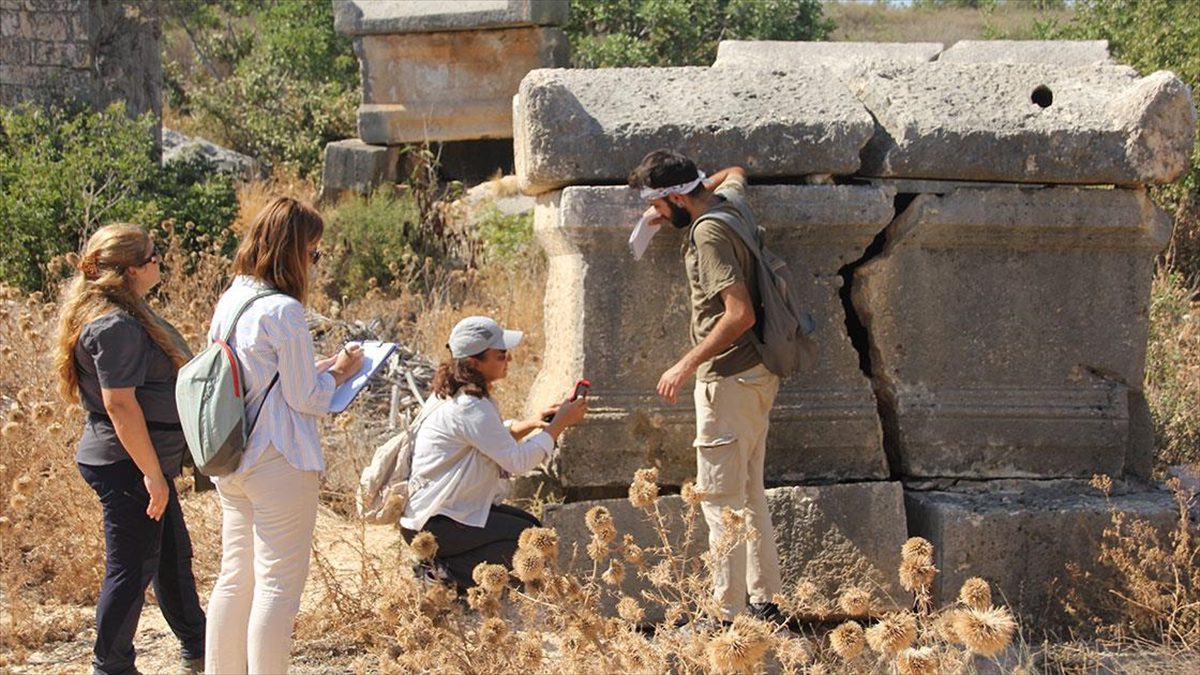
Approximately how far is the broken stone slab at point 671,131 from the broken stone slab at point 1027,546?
132 cm

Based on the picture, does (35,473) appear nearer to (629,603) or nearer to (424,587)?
(424,587)

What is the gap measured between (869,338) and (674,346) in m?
0.75

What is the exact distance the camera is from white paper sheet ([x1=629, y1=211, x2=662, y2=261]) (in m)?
4.50

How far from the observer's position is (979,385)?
4883 mm

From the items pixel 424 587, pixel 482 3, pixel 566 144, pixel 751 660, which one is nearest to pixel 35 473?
pixel 424 587

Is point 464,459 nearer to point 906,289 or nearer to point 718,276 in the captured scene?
point 718,276

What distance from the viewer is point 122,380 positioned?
3.80m

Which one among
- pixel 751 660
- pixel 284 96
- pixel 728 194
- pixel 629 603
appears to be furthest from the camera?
pixel 284 96

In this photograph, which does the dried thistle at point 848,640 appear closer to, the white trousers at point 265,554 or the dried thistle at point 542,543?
the dried thistle at point 542,543

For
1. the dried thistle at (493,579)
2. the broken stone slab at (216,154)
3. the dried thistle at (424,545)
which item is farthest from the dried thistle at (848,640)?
the broken stone slab at (216,154)

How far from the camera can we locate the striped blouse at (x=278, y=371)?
3.50 m

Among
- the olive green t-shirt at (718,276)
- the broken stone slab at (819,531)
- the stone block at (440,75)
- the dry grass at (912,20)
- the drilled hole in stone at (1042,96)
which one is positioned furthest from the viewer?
the dry grass at (912,20)

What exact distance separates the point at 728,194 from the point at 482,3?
6.82 meters

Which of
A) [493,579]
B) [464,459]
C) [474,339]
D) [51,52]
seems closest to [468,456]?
[464,459]
